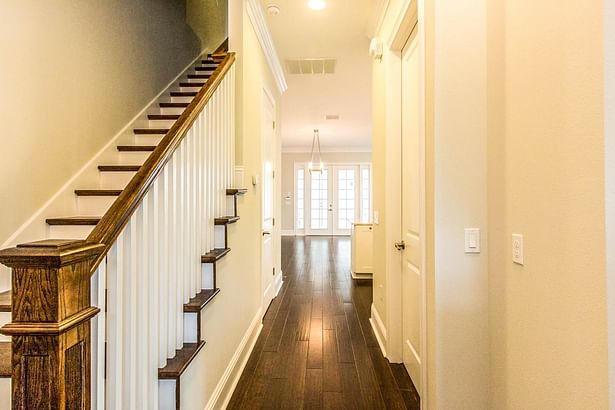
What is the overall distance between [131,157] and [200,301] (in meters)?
1.96

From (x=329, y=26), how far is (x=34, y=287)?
335 centimetres

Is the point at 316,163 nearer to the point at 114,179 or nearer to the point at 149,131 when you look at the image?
the point at 149,131

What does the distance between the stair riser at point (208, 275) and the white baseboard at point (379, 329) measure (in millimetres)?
1608

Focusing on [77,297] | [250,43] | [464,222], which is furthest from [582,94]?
[250,43]

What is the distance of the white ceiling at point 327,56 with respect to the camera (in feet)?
10.4

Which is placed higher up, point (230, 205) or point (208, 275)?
point (230, 205)

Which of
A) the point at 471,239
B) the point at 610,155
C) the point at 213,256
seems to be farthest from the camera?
the point at 213,256

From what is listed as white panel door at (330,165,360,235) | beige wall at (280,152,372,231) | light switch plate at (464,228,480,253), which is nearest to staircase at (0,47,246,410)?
light switch plate at (464,228,480,253)

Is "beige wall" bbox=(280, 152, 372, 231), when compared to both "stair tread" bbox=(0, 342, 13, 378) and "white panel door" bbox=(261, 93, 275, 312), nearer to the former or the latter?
"white panel door" bbox=(261, 93, 275, 312)

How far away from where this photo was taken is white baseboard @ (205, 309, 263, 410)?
1998 mm

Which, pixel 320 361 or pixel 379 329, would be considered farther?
pixel 379 329

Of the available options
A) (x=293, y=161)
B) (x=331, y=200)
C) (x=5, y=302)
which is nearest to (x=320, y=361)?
(x=5, y=302)

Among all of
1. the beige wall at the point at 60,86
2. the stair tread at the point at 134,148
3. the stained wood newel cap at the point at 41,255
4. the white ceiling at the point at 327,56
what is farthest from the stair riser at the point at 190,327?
the white ceiling at the point at 327,56

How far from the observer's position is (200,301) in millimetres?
1691
